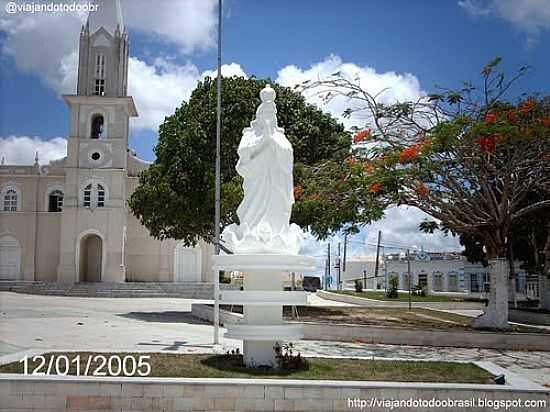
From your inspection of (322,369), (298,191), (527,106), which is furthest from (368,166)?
(322,369)

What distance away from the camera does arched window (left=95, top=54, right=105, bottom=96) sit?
104 ft

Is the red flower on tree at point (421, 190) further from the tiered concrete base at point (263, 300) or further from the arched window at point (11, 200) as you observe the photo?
the arched window at point (11, 200)

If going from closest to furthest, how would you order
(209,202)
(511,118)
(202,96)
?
(511,118), (209,202), (202,96)

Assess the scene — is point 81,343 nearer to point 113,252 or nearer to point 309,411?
point 309,411

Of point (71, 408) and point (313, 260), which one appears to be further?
point (313, 260)

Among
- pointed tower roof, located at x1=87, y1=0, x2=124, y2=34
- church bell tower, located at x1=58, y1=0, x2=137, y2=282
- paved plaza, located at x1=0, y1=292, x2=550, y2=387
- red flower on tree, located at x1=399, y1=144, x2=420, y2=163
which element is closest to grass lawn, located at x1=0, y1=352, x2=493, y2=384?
paved plaza, located at x1=0, y1=292, x2=550, y2=387

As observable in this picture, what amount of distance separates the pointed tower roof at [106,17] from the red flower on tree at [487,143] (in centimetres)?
2335

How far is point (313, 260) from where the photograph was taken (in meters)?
8.36

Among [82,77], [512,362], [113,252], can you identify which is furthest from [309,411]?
[82,77]

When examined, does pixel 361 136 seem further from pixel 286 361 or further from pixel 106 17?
pixel 106 17

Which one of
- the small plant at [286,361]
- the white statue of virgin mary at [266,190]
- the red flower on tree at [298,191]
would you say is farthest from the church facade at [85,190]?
the small plant at [286,361]

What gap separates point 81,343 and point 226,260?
5.09 m

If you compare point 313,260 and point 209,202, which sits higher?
point 209,202

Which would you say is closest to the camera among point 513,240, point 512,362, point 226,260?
point 226,260
